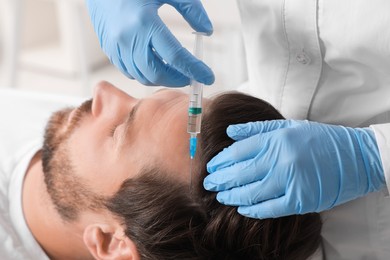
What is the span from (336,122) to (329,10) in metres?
0.28

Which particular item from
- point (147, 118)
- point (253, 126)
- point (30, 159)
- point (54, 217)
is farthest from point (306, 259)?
point (30, 159)

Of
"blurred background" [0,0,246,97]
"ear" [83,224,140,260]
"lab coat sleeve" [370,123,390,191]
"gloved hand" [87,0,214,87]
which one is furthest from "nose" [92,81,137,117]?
"blurred background" [0,0,246,97]

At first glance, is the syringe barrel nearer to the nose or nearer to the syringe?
the syringe

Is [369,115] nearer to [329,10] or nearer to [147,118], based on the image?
[329,10]

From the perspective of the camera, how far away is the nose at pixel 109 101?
4.41 feet

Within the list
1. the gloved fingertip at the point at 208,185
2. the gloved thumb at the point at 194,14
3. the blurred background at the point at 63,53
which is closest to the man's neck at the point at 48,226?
the gloved fingertip at the point at 208,185

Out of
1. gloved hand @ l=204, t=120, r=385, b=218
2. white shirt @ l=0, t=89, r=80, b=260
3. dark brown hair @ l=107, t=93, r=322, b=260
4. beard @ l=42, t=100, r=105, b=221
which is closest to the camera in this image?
gloved hand @ l=204, t=120, r=385, b=218

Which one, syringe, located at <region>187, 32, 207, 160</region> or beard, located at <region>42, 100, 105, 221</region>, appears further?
beard, located at <region>42, 100, 105, 221</region>

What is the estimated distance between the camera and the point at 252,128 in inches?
43.1

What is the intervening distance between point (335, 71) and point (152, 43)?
43 centimetres

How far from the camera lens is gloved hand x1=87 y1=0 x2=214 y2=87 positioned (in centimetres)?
107

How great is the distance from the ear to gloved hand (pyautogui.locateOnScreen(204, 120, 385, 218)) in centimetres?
26

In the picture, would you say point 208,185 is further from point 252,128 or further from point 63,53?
point 63,53

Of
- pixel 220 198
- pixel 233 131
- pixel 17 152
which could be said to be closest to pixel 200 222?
pixel 220 198
